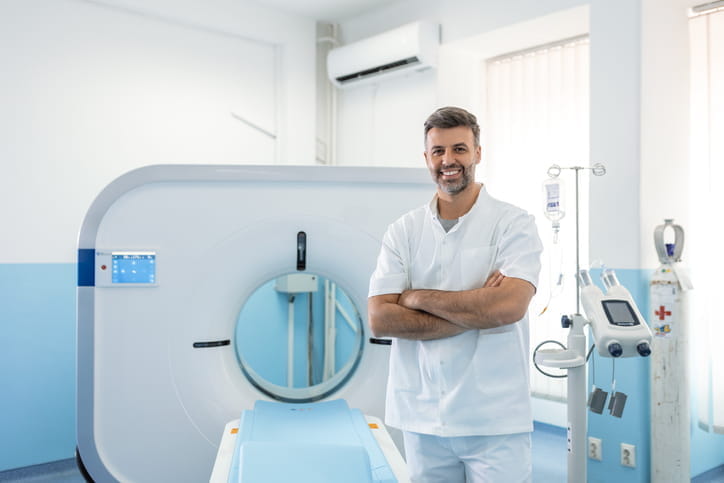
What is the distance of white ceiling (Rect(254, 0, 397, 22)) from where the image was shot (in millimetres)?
3594

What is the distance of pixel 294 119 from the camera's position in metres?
3.77

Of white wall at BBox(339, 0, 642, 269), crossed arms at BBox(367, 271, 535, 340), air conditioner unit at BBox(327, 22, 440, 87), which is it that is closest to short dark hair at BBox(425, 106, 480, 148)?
crossed arms at BBox(367, 271, 535, 340)

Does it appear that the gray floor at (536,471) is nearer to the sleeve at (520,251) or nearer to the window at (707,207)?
the window at (707,207)

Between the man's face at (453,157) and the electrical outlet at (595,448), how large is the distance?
61.6 inches

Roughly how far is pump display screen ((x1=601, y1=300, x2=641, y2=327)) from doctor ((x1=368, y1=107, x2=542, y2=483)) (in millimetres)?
417

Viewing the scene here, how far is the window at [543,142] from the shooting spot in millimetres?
3092

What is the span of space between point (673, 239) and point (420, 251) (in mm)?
1582

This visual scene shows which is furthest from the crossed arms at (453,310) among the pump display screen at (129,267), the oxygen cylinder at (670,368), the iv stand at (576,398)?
the oxygen cylinder at (670,368)

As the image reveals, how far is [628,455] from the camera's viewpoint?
248 centimetres

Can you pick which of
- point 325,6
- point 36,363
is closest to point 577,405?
point 36,363

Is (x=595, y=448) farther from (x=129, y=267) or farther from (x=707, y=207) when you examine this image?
(x=129, y=267)

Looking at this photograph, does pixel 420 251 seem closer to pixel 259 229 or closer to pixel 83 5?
pixel 259 229

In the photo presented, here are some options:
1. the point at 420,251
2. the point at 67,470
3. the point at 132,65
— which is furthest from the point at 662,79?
the point at 67,470

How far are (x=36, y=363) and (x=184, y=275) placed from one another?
4.57 feet
